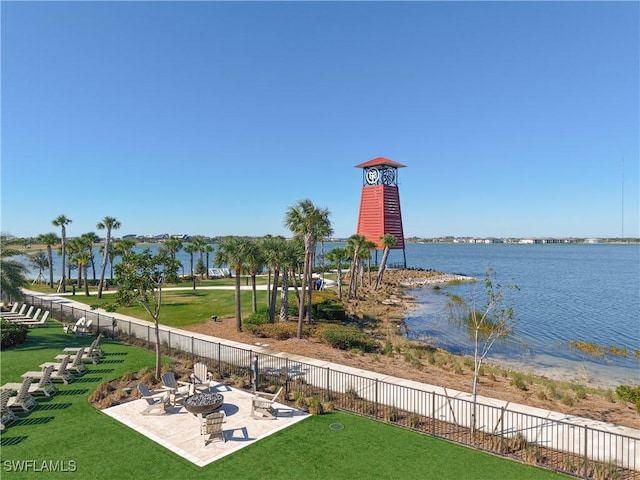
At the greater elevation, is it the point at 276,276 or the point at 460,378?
the point at 276,276

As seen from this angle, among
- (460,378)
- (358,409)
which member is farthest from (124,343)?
(460,378)

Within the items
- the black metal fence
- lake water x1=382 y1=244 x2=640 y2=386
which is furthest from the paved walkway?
lake water x1=382 y1=244 x2=640 y2=386

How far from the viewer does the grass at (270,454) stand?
9242mm

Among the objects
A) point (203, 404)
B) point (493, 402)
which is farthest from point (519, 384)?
point (203, 404)

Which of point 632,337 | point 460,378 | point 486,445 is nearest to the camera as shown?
point 486,445

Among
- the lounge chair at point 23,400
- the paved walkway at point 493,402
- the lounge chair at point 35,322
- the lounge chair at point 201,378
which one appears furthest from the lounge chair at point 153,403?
the lounge chair at point 35,322

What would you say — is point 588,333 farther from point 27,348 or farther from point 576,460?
point 27,348

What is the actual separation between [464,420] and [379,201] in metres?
58.8

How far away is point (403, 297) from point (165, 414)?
41.0 metres

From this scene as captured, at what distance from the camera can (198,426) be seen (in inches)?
462

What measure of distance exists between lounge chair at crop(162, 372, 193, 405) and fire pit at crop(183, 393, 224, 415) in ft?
2.92

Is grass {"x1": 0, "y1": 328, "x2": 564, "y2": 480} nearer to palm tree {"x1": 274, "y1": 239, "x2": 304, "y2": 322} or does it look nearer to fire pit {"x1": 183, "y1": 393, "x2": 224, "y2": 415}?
fire pit {"x1": 183, "y1": 393, "x2": 224, "y2": 415}

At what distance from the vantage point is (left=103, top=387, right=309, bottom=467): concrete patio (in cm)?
1028

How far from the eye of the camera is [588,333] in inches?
1234
